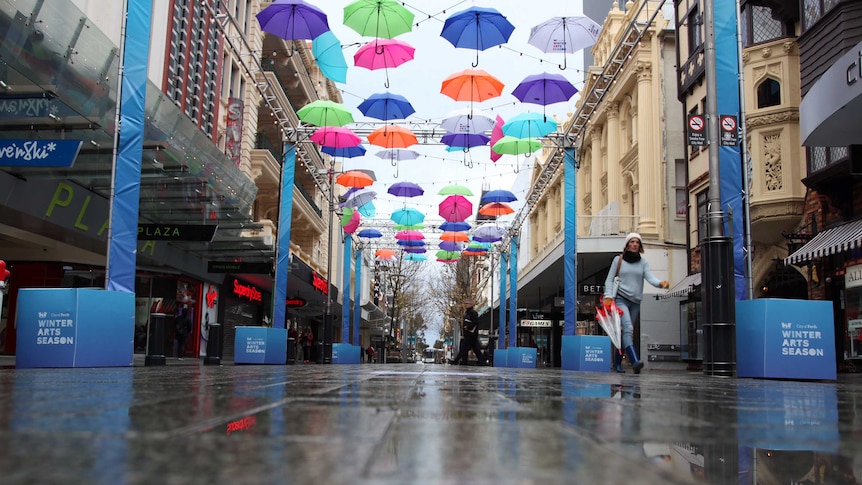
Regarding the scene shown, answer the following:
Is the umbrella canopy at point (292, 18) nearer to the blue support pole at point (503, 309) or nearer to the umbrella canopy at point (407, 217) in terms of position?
the umbrella canopy at point (407, 217)

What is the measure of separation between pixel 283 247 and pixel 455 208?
37.1 ft

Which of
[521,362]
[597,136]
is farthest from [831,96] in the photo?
[597,136]

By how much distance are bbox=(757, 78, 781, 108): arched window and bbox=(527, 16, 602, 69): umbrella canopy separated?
655cm

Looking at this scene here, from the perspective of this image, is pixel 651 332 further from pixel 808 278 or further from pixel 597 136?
pixel 597 136

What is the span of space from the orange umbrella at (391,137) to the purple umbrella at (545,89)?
17.6 ft

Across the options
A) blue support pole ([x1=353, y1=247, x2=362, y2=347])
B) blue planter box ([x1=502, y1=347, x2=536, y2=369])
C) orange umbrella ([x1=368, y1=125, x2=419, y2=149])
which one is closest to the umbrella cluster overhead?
orange umbrella ([x1=368, y1=125, x2=419, y2=149])

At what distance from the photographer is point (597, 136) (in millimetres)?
37594

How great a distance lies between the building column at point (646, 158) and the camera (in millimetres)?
27922

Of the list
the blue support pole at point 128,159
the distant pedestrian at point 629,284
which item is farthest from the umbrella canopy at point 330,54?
the distant pedestrian at point 629,284

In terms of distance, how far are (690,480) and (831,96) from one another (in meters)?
12.4

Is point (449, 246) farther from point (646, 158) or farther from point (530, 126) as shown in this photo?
point (530, 126)

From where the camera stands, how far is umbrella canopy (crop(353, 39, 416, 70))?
19.5 meters

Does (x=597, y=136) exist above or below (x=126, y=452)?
above

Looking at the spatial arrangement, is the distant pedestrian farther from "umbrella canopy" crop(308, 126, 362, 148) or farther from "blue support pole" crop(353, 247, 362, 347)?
"blue support pole" crop(353, 247, 362, 347)
